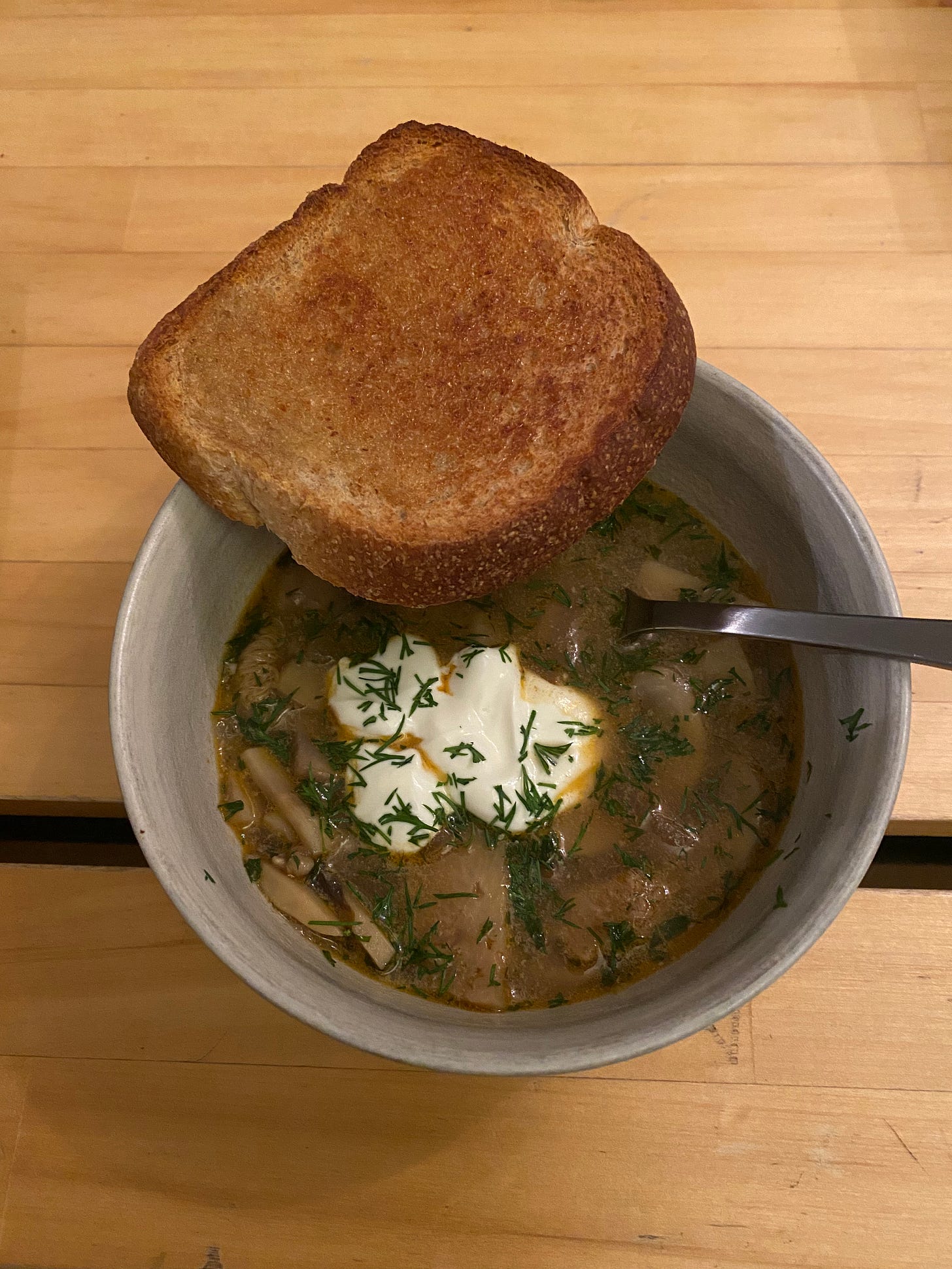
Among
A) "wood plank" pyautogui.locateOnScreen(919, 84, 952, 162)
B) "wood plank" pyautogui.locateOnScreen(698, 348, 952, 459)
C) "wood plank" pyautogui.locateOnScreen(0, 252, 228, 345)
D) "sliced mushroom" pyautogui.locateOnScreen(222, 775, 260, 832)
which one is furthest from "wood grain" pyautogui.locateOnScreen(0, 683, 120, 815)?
"wood plank" pyautogui.locateOnScreen(919, 84, 952, 162)

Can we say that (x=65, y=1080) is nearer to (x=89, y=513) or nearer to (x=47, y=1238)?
(x=47, y=1238)

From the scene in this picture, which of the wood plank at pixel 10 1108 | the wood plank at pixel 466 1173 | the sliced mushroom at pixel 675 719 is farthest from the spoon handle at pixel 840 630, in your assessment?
the wood plank at pixel 10 1108

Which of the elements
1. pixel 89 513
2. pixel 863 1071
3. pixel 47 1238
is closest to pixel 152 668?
pixel 89 513

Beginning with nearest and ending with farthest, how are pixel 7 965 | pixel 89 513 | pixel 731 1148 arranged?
1. pixel 731 1148
2. pixel 7 965
3. pixel 89 513

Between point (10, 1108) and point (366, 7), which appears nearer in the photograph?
point (10, 1108)

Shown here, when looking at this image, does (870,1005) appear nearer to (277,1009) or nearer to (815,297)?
(277,1009)

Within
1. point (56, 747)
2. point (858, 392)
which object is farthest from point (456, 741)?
point (858, 392)

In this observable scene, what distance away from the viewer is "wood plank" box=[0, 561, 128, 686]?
1483mm

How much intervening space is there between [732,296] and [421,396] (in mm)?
787

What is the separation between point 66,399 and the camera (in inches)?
64.9

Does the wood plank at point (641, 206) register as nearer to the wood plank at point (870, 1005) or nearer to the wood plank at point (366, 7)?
the wood plank at point (366, 7)

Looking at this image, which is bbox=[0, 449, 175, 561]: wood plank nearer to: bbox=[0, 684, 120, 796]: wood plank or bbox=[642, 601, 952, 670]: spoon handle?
bbox=[0, 684, 120, 796]: wood plank

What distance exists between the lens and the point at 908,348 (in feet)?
5.40

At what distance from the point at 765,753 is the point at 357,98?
153 centimetres
